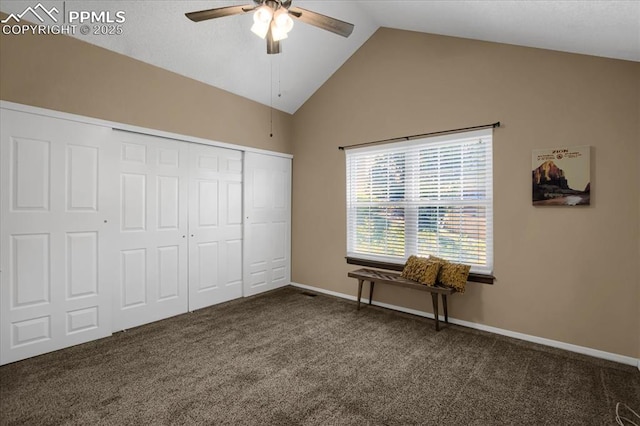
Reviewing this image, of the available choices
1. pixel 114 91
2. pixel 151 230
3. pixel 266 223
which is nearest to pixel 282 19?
pixel 114 91

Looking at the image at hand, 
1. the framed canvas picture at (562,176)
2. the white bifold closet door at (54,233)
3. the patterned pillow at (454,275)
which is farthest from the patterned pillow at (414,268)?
the white bifold closet door at (54,233)

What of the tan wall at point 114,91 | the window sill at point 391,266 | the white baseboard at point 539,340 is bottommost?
the white baseboard at point 539,340

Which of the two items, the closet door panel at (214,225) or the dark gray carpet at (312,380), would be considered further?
the closet door panel at (214,225)

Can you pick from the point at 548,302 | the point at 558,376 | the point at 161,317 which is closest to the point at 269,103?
the point at 161,317

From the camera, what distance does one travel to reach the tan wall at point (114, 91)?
276 cm

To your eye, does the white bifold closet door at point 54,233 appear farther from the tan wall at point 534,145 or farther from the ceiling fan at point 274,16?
the tan wall at point 534,145

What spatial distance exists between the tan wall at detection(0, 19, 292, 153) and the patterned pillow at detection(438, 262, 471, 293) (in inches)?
121

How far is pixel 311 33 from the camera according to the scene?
3.86 m

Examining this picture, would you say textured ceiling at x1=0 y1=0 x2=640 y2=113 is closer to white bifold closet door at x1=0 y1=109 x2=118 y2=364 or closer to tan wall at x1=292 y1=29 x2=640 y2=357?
tan wall at x1=292 y1=29 x2=640 y2=357

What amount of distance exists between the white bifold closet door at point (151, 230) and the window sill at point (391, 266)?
7.23 feet

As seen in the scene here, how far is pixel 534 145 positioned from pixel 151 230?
410cm

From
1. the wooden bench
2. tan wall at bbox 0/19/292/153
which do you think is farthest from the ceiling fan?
the wooden bench

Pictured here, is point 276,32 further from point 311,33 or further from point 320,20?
point 311,33

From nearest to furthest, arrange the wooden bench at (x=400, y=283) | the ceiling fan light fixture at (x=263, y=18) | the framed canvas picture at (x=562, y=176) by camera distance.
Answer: the ceiling fan light fixture at (x=263, y=18) → the framed canvas picture at (x=562, y=176) → the wooden bench at (x=400, y=283)
